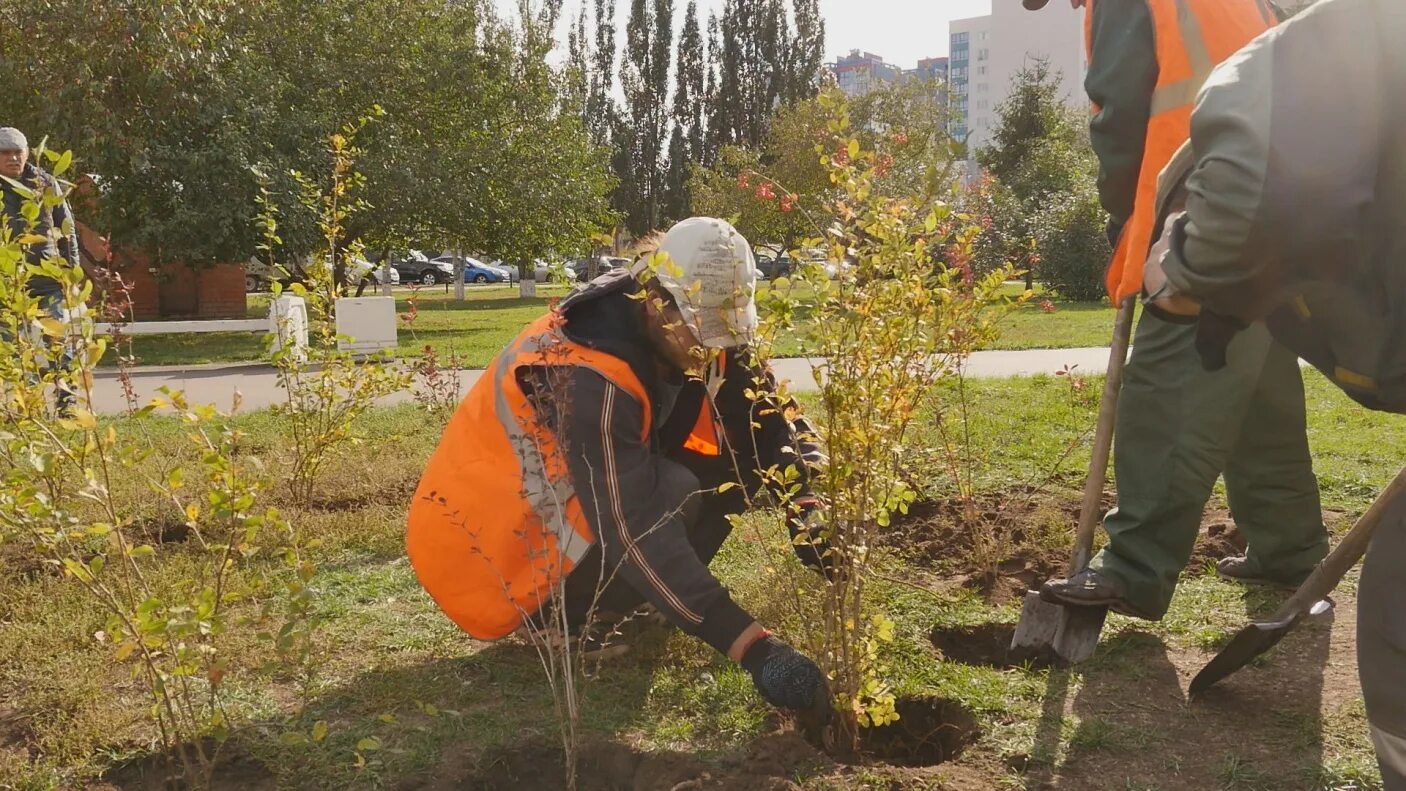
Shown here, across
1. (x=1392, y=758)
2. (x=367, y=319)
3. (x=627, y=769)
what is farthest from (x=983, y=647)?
(x=367, y=319)

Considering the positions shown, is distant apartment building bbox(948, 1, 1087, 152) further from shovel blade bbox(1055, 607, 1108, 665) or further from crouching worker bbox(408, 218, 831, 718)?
crouching worker bbox(408, 218, 831, 718)

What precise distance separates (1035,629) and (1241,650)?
2.13ft

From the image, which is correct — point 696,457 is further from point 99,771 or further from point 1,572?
point 1,572

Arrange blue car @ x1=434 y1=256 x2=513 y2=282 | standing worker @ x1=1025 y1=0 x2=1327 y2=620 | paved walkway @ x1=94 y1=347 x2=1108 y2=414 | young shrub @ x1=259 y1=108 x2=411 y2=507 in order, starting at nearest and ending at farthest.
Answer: standing worker @ x1=1025 y1=0 x2=1327 y2=620, young shrub @ x1=259 y1=108 x2=411 y2=507, paved walkway @ x1=94 y1=347 x2=1108 y2=414, blue car @ x1=434 y1=256 x2=513 y2=282

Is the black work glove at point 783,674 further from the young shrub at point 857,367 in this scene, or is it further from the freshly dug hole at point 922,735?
the freshly dug hole at point 922,735

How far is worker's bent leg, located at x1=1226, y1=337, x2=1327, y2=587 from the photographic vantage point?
356cm

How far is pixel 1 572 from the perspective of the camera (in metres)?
4.22

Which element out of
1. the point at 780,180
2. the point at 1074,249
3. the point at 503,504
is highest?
the point at 780,180

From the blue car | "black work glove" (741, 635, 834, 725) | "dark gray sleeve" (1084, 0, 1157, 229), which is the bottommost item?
"black work glove" (741, 635, 834, 725)

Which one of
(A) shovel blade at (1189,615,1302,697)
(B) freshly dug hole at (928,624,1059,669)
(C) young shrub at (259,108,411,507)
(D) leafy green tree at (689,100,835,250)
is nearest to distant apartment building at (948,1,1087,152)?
(D) leafy green tree at (689,100,835,250)

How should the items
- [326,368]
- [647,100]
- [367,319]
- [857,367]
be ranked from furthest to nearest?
[647,100] < [367,319] < [326,368] < [857,367]

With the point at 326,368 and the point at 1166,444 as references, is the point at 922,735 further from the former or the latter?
the point at 326,368

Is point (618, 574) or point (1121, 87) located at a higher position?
point (1121, 87)

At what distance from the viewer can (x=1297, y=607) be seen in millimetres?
2670
